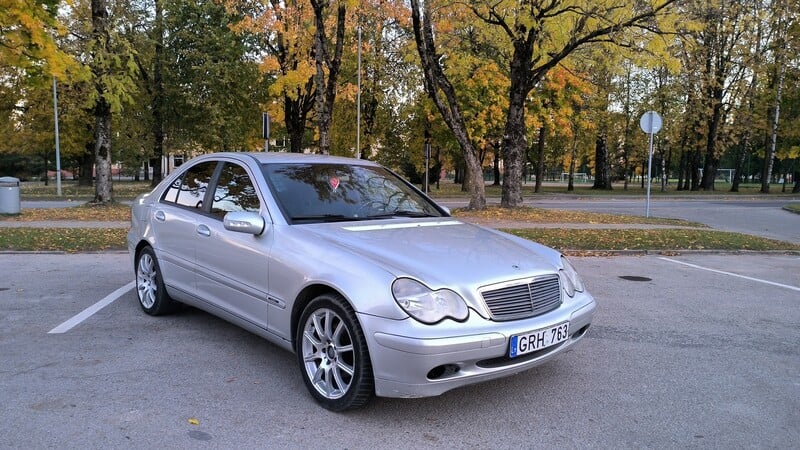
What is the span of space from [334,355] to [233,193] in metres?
1.80

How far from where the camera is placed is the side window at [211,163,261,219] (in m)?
4.38

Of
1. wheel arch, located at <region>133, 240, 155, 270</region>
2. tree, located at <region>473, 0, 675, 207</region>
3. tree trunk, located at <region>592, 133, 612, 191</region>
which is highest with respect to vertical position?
tree, located at <region>473, 0, 675, 207</region>

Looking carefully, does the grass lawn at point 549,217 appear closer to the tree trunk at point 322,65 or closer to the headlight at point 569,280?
the tree trunk at point 322,65

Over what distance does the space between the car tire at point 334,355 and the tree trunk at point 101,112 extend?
14.7 meters

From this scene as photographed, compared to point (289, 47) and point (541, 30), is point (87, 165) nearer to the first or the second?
point (289, 47)

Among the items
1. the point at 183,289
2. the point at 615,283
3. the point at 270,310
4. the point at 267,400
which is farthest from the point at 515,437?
the point at 615,283

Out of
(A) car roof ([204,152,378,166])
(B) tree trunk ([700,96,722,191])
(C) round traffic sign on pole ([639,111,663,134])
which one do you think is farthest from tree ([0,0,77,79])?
(B) tree trunk ([700,96,722,191])

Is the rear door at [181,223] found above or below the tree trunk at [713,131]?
below

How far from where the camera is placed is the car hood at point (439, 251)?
3.34 meters

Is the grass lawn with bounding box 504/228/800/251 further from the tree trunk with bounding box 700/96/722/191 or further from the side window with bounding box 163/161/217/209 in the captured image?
the tree trunk with bounding box 700/96/722/191

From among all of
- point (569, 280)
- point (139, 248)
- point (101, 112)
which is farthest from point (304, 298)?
point (101, 112)

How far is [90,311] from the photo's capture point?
19.0 ft

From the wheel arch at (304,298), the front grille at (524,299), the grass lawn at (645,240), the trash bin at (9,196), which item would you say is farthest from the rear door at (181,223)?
the trash bin at (9,196)

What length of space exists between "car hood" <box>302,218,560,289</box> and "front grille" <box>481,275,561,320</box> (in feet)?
0.22
